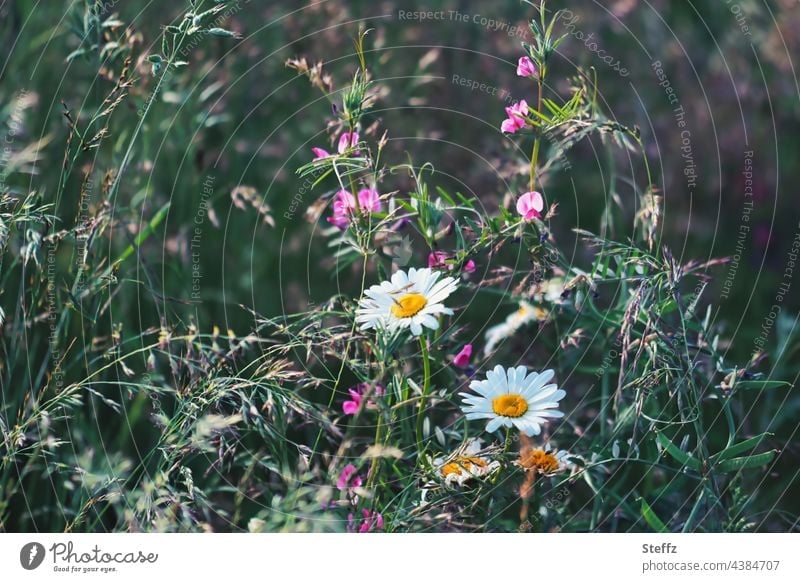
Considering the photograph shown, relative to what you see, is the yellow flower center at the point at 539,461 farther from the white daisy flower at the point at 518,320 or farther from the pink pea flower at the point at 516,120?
the pink pea flower at the point at 516,120

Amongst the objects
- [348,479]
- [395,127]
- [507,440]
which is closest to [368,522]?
[348,479]

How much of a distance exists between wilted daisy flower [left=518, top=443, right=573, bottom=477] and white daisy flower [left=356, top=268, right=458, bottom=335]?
0.15 m

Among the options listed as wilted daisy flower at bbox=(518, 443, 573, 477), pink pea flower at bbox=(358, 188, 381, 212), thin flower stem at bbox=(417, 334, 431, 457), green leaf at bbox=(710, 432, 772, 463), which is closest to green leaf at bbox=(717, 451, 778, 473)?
green leaf at bbox=(710, 432, 772, 463)

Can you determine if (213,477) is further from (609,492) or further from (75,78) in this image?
(75,78)

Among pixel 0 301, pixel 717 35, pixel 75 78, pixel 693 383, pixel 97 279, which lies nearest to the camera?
pixel 693 383

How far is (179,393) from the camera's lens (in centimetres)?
92

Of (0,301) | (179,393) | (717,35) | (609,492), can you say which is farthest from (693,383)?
(717,35)

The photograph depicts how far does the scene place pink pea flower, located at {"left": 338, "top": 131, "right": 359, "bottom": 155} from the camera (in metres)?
0.95

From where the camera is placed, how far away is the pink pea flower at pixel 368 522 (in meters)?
0.95

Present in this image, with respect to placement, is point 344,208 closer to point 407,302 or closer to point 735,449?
point 407,302

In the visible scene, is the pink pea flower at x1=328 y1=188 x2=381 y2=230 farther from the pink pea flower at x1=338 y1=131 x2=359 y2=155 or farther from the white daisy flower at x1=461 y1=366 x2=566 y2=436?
the white daisy flower at x1=461 y1=366 x2=566 y2=436

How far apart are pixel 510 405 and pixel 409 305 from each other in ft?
0.42

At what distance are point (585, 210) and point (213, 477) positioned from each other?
0.69m
